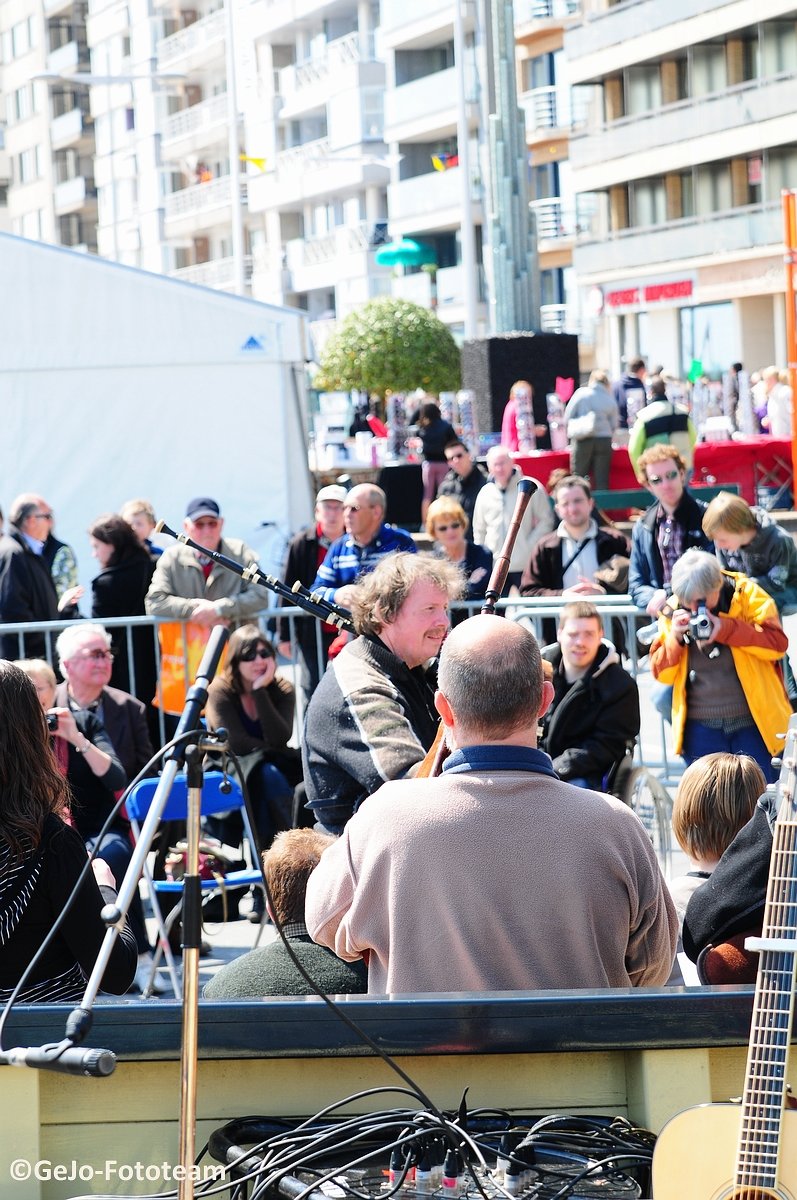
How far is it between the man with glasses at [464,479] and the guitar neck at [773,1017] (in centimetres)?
1039

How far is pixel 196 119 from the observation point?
71.9m

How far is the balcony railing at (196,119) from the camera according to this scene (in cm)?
6925

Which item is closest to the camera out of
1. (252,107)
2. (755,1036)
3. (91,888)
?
(755,1036)

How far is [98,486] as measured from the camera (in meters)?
15.3

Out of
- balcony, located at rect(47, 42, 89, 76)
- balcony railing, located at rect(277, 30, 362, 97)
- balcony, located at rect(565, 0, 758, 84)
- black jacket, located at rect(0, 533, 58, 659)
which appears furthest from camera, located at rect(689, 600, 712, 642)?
balcony, located at rect(47, 42, 89, 76)

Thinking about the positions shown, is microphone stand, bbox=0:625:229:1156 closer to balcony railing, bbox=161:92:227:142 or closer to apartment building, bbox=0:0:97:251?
balcony railing, bbox=161:92:227:142

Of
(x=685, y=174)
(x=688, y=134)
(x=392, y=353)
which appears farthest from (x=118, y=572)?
(x=685, y=174)

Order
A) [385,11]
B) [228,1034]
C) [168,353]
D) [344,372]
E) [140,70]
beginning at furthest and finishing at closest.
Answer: [140,70], [385,11], [344,372], [168,353], [228,1034]

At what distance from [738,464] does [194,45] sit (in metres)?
54.5

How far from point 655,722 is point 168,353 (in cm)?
680

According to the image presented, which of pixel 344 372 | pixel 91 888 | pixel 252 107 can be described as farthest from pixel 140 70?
pixel 91 888

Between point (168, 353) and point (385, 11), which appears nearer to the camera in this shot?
point (168, 353)

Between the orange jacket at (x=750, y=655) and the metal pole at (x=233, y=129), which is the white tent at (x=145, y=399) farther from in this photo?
the metal pole at (x=233, y=129)

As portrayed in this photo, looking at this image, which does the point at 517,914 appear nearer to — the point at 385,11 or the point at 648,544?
the point at 648,544
